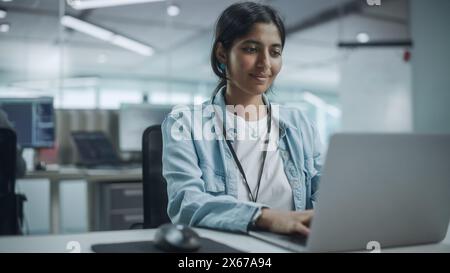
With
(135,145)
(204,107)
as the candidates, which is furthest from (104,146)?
(204,107)

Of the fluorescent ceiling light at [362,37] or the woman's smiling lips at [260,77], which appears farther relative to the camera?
the fluorescent ceiling light at [362,37]

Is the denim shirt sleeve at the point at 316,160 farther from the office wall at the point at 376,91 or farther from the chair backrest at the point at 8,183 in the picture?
the office wall at the point at 376,91

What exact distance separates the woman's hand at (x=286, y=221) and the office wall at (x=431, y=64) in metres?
2.99

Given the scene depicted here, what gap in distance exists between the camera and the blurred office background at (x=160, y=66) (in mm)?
3400

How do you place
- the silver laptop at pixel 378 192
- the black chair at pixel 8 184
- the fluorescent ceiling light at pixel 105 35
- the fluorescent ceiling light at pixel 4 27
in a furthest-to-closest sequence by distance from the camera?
the fluorescent ceiling light at pixel 105 35 → the fluorescent ceiling light at pixel 4 27 → the black chair at pixel 8 184 → the silver laptop at pixel 378 192

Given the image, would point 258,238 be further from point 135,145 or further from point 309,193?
point 135,145

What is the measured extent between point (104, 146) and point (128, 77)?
515 centimetres

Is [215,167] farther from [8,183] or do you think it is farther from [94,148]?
[94,148]

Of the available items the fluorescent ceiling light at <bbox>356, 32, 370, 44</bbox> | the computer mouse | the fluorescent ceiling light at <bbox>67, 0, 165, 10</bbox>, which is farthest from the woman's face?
the fluorescent ceiling light at <bbox>356, 32, 370, 44</bbox>

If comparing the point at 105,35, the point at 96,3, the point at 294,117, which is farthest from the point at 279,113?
the point at 105,35

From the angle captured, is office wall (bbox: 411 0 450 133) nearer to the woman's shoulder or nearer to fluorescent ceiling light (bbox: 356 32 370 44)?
fluorescent ceiling light (bbox: 356 32 370 44)

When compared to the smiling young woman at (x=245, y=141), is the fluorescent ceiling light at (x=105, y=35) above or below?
above

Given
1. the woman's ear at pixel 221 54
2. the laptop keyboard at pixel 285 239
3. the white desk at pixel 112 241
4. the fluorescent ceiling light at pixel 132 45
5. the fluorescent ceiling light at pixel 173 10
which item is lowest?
the white desk at pixel 112 241

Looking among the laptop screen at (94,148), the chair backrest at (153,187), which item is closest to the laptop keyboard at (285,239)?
the chair backrest at (153,187)
